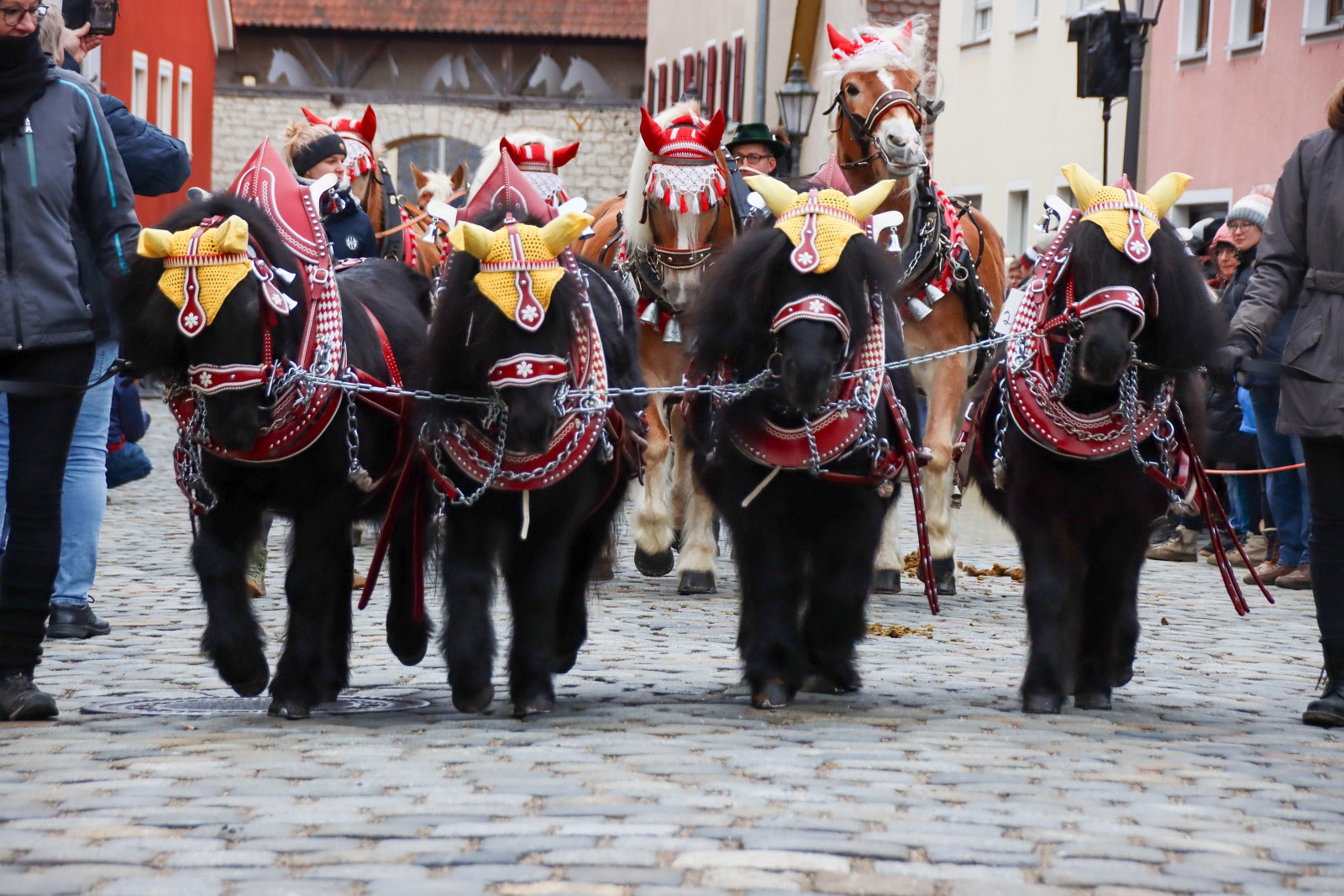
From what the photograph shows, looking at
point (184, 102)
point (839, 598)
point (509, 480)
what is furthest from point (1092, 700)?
point (184, 102)

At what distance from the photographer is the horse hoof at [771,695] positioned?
6527mm

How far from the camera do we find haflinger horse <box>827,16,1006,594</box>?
400 inches

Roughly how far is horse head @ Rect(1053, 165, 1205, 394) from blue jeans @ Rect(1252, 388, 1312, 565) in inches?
188

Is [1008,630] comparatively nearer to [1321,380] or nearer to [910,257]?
[910,257]

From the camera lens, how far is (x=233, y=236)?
598 centimetres

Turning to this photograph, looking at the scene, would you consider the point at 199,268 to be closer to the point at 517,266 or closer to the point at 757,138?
the point at 517,266

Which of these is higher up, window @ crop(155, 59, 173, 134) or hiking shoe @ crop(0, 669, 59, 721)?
window @ crop(155, 59, 173, 134)

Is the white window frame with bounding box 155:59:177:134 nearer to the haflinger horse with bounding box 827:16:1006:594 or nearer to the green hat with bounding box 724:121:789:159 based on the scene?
the green hat with bounding box 724:121:789:159

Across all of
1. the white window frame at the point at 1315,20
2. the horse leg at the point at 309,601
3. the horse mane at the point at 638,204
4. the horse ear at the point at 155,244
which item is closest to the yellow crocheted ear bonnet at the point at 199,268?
the horse ear at the point at 155,244

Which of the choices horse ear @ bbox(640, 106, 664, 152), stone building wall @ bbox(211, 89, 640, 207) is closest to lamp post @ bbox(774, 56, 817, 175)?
horse ear @ bbox(640, 106, 664, 152)

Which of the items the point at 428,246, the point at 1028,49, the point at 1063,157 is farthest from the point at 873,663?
the point at 1028,49

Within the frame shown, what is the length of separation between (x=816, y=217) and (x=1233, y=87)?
16.6 m

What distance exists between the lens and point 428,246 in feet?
40.5

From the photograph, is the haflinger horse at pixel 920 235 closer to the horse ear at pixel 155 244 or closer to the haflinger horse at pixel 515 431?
the haflinger horse at pixel 515 431
